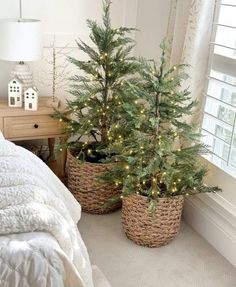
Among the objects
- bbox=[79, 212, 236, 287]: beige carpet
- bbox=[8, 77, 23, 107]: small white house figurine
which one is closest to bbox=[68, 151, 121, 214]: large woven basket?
bbox=[79, 212, 236, 287]: beige carpet

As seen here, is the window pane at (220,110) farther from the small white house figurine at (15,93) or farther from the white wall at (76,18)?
the small white house figurine at (15,93)

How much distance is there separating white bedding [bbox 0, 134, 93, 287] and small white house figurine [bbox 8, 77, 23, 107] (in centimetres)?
108

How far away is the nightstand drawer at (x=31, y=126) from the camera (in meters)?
2.71

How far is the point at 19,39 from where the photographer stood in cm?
255

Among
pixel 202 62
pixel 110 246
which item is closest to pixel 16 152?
pixel 110 246

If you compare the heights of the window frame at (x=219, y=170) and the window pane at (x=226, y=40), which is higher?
the window pane at (x=226, y=40)

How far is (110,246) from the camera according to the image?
7.89ft

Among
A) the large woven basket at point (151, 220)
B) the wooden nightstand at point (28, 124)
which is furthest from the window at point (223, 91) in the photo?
the wooden nightstand at point (28, 124)

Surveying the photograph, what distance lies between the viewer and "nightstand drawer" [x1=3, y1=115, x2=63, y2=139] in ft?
8.88

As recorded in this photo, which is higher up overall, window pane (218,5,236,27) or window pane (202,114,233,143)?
window pane (218,5,236,27)

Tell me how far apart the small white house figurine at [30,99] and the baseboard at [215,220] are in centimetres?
120

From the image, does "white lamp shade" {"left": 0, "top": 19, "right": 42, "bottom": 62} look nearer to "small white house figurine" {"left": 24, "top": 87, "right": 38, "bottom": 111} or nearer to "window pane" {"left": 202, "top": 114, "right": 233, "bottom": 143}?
"small white house figurine" {"left": 24, "top": 87, "right": 38, "bottom": 111}

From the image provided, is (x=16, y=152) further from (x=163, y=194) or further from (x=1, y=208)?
(x=163, y=194)

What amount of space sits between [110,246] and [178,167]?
61 cm
